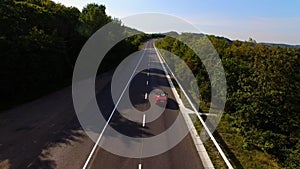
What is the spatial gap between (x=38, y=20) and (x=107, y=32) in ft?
60.6

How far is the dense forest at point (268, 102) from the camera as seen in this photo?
16.1 meters

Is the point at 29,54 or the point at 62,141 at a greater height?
the point at 29,54

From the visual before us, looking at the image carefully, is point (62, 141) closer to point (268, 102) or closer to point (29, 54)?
point (29, 54)

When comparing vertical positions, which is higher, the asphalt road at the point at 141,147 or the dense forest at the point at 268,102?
the dense forest at the point at 268,102

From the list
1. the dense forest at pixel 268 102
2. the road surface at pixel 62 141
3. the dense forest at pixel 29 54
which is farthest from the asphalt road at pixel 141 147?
the dense forest at pixel 29 54

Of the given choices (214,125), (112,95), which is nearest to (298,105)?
(214,125)

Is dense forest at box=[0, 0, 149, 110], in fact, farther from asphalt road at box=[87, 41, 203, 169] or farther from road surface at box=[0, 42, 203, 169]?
asphalt road at box=[87, 41, 203, 169]

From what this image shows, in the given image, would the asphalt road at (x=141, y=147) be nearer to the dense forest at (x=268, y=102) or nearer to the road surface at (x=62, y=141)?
the road surface at (x=62, y=141)

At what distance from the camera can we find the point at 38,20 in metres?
28.2

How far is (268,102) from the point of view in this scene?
18609 mm

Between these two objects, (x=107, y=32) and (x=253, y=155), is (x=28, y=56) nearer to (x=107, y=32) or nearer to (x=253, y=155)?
(x=253, y=155)

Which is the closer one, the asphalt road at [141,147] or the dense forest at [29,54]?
the asphalt road at [141,147]

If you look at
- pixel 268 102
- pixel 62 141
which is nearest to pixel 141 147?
pixel 62 141

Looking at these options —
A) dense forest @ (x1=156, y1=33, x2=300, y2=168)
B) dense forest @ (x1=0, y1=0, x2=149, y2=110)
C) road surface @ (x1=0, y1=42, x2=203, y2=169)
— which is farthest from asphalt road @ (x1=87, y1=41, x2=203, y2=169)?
dense forest @ (x1=0, y1=0, x2=149, y2=110)
